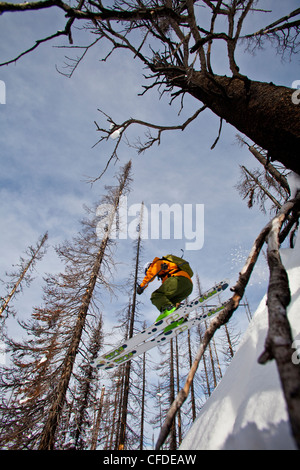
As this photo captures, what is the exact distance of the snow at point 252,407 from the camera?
0.72 meters

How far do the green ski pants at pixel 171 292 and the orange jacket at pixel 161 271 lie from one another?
0.37 ft

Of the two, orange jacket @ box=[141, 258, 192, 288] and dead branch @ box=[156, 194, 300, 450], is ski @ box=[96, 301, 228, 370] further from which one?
dead branch @ box=[156, 194, 300, 450]

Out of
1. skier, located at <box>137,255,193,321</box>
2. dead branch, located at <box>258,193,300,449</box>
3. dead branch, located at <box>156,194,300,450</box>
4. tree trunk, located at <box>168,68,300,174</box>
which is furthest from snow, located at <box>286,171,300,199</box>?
skier, located at <box>137,255,193,321</box>

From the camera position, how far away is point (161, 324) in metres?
5.25

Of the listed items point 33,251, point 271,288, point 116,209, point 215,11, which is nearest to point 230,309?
point 271,288

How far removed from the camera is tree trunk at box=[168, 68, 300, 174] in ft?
→ 4.92

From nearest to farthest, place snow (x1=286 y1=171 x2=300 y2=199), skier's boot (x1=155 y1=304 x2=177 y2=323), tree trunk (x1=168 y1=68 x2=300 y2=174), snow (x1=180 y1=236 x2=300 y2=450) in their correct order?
snow (x1=180 y1=236 x2=300 y2=450), tree trunk (x1=168 y1=68 x2=300 y2=174), snow (x1=286 y1=171 x2=300 y2=199), skier's boot (x1=155 y1=304 x2=177 y2=323)

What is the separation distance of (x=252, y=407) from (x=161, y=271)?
12.9ft

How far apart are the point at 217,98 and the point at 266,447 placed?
2433mm

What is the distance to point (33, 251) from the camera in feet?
58.0

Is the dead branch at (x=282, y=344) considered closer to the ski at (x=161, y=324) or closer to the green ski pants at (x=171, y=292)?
the green ski pants at (x=171, y=292)

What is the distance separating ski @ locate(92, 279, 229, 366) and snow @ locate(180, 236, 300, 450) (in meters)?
4.01

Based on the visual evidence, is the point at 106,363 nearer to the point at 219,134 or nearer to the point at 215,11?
the point at 219,134

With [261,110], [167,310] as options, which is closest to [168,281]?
[167,310]
